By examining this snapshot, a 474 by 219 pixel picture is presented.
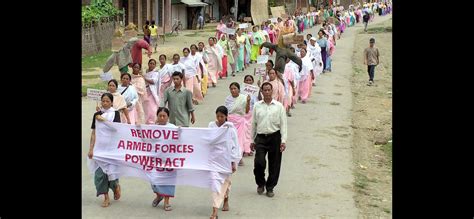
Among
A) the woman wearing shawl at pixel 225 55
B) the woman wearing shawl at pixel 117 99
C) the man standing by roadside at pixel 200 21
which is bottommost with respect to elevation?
the woman wearing shawl at pixel 117 99

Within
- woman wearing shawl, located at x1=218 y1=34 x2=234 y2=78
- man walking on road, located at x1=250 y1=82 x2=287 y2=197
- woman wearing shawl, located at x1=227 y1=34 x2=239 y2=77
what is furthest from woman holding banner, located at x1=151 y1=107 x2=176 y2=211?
woman wearing shawl, located at x1=227 y1=34 x2=239 y2=77

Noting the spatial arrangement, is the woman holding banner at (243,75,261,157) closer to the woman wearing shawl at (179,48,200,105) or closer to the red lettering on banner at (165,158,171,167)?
the red lettering on banner at (165,158,171,167)

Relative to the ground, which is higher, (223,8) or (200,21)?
(223,8)

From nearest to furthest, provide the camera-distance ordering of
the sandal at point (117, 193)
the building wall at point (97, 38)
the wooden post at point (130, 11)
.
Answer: the sandal at point (117, 193) < the building wall at point (97, 38) < the wooden post at point (130, 11)

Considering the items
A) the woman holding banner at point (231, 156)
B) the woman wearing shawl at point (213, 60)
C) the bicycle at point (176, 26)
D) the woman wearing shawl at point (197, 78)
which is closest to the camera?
Result: the woman holding banner at point (231, 156)

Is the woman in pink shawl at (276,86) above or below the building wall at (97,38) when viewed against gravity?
below

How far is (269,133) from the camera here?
29.5 feet

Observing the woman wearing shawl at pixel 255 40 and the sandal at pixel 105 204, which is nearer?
the sandal at pixel 105 204

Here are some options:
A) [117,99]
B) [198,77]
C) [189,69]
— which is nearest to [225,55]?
[198,77]

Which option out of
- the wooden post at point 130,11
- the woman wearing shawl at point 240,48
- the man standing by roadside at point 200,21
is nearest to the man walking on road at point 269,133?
the woman wearing shawl at point 240,48

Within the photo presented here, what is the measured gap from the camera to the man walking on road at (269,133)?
9008mm

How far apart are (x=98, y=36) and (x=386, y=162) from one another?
54.0 feet

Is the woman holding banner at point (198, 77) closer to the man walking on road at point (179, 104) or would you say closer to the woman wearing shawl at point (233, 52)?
the woman wearing shawl at point (233, 52)

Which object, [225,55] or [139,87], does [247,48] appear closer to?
[225,55]
